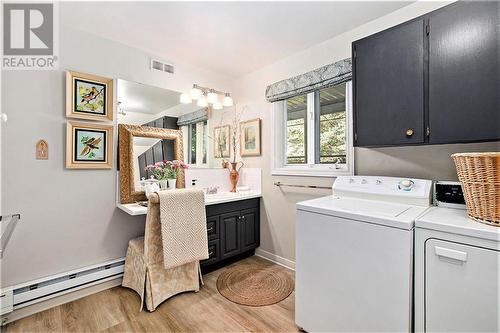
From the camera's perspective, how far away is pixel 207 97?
282 cm

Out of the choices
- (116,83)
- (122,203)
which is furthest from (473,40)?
(122,203)

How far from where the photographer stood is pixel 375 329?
1.30 m

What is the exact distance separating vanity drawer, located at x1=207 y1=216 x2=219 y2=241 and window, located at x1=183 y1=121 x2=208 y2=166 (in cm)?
75

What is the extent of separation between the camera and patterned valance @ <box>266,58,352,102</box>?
2090mm

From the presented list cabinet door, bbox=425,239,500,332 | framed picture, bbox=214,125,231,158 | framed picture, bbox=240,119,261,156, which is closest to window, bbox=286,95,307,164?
framed picture, bbox=240,119,261,156

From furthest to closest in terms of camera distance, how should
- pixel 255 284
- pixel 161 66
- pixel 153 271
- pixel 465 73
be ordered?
pixel 161 66
pixel 255 284
pixel 153 271
pixel 465 73

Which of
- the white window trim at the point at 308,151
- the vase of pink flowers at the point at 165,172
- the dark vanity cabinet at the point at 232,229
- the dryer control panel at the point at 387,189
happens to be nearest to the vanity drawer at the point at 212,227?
the dark vanity cabinet at the point at 232,229

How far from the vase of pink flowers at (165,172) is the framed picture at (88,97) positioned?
0.60m

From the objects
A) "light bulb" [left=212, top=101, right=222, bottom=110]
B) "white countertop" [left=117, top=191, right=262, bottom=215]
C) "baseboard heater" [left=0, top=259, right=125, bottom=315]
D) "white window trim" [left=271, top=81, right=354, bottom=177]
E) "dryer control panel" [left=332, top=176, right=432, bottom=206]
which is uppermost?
"light bulb" [left=212, top=101, right=222, bottom=110]

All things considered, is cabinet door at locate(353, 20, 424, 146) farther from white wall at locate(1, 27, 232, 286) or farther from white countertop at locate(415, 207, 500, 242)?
white wall at locate(1, 27, 232, 286)

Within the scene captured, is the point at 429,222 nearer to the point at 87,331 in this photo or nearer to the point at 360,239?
the point at 360,239

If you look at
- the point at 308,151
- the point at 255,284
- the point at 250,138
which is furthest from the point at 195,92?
the point at 255,284

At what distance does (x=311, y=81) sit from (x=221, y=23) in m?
0.99

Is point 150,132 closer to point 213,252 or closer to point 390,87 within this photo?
point 213,252
